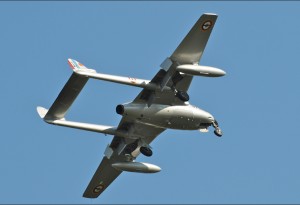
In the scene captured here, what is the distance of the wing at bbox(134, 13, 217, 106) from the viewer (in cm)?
6016

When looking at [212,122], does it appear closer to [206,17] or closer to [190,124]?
[190,124]

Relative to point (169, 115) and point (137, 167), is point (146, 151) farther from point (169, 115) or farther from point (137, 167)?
point (169, 115)

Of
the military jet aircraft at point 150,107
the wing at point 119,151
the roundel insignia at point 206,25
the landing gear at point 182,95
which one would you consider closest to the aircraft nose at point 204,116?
the military jet aircraft at point 150,107

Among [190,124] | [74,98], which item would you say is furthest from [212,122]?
[74,98]

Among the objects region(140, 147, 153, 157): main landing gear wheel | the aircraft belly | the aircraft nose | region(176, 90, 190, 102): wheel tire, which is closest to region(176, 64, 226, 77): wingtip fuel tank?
region(176, 90, 190, 102): wheel tire

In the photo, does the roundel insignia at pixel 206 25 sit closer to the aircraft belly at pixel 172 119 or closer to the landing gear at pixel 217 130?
the aircraft belly at pixel 172 119

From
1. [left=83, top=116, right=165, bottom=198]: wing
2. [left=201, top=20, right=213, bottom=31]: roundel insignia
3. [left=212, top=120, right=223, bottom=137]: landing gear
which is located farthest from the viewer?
[left=212, top=120, right=223, bottom=137]: landing gear

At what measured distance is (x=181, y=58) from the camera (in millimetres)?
61062

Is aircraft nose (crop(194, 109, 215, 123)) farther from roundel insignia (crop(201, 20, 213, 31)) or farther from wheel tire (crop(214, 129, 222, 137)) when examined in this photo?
roundel insignia (crop(201, 20, 213, 31))

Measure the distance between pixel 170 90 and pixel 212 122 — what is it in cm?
460

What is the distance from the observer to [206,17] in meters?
60.1

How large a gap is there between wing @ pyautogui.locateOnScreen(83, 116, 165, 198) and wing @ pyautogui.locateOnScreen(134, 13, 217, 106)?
8.36ft

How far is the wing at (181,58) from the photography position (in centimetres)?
6016

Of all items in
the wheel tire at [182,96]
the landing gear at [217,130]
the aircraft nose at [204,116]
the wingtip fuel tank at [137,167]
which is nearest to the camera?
the wheel tire at [182,96]
